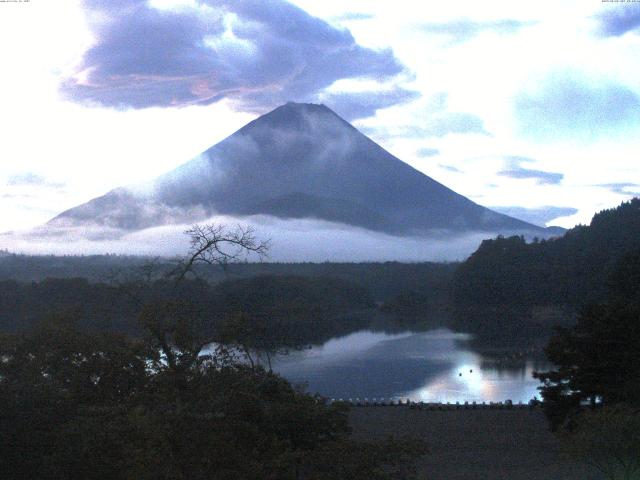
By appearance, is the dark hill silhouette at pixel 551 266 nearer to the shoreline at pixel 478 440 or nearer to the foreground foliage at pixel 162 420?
the shoreline at pixel 478 440

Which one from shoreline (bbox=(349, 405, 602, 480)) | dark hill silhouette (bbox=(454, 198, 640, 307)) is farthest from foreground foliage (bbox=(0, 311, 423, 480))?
dark hill silhouette (bbox=(454, 198, 640, 307))

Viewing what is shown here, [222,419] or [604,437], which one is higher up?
[222,419]

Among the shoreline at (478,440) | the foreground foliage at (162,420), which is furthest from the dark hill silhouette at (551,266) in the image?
the foreground foliage at (162,420)

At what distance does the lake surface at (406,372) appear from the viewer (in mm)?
17047

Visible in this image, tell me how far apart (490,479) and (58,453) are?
510 cm

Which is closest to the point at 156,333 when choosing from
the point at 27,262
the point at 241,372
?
the point at 241,372

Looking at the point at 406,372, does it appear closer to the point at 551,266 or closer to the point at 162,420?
the point at 162,420

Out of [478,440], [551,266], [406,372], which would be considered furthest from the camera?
Answer: [551,266]

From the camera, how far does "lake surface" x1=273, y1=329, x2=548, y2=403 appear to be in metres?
17.0

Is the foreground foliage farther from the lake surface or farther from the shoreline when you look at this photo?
the lake surface

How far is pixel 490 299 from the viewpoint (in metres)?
44.8

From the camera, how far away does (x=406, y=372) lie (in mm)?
20547

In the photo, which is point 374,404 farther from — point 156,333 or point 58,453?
Result: point 58,453

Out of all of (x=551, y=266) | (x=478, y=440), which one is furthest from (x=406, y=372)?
(x=551, y=266)
